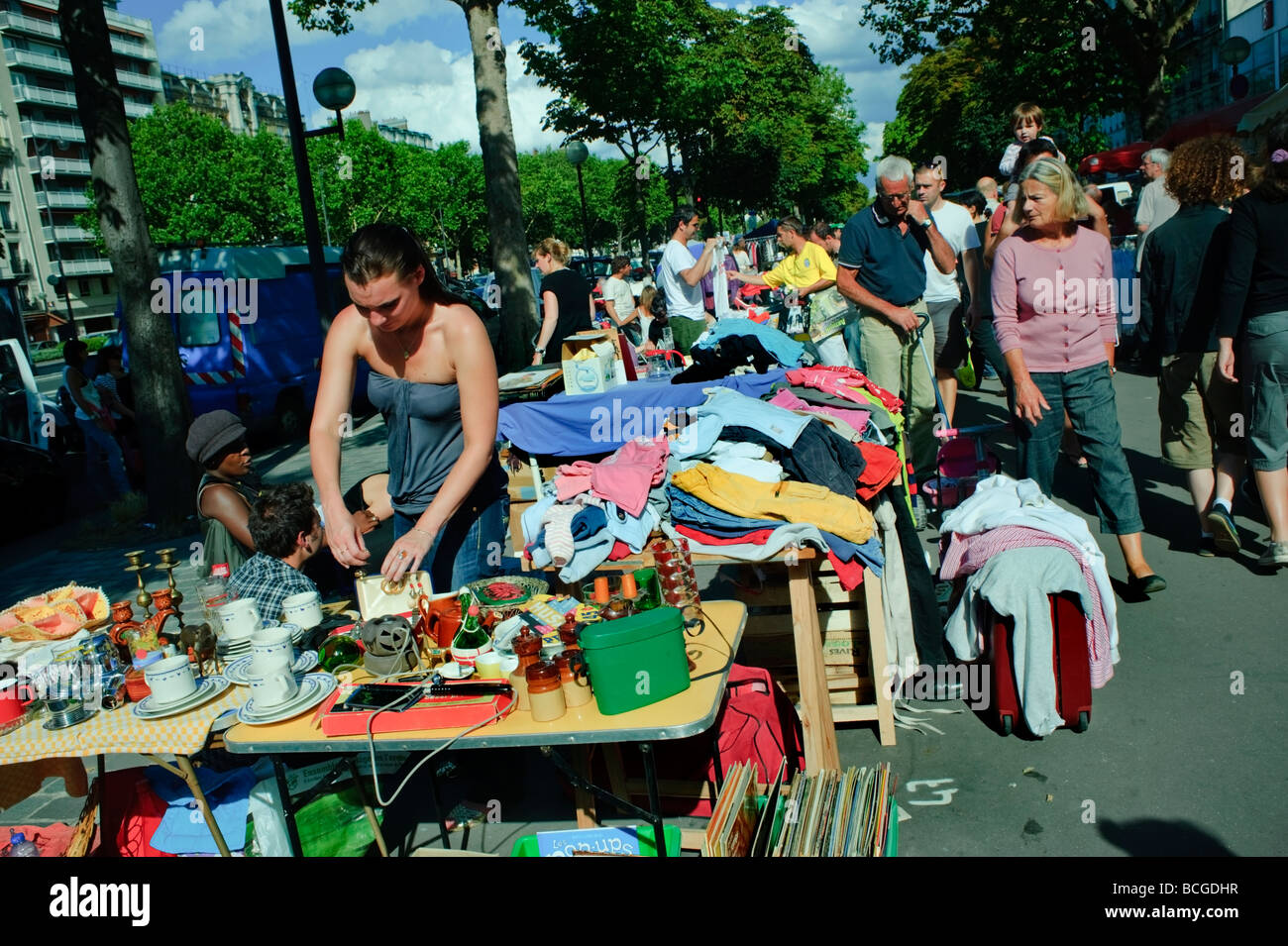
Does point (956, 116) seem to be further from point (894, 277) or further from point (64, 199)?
point (64, 199)

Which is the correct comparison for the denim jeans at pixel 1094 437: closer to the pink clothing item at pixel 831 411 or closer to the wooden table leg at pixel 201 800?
the pink clothing item at pixel 831 411

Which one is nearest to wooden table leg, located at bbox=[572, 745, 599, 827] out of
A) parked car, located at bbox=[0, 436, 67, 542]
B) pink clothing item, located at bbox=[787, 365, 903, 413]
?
pink clothing item, located at bbox=[787, 365, 903, 413]

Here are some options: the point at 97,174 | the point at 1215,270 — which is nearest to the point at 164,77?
the point at 97,174

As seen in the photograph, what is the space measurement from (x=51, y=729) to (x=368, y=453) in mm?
8836

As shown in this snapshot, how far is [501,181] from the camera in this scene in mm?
14898

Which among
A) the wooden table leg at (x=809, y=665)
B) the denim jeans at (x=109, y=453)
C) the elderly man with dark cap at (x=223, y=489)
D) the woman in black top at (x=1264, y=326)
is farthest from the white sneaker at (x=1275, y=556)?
the denim jeans at (x=109, y=453)

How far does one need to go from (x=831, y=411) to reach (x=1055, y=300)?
1335 mm

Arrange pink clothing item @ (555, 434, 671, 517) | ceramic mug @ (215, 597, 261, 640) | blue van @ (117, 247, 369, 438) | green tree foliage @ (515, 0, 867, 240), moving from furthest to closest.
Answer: green tree foliage @ (515, 0, 867, 240) < blue van @ (117, 247, 369, 438) < pink clothing item @ (555, 434, 671, 517) < ceramic mug @ (215, 597, 261, 640)

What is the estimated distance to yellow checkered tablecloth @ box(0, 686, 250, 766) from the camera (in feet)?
9.61

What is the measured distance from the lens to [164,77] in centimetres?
9125

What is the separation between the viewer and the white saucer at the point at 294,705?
279 centimetres

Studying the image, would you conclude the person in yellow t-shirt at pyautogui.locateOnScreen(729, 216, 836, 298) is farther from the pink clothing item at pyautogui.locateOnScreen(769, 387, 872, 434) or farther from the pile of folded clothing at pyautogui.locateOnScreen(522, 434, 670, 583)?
the pile of folded clothing at pyautogui.locateOnScreen(522, 434, 670, 583)

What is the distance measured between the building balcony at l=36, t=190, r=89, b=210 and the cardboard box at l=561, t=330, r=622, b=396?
3102 inches
